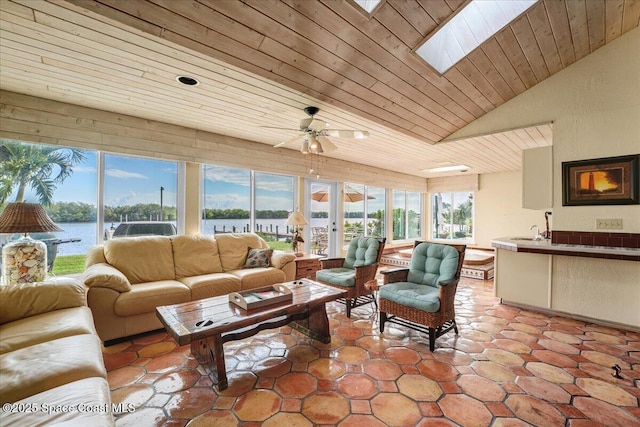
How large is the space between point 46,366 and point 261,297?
1383mm

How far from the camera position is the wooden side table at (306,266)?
441 centimetres

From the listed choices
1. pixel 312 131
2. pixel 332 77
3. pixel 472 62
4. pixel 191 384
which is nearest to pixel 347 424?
pixel 191 384

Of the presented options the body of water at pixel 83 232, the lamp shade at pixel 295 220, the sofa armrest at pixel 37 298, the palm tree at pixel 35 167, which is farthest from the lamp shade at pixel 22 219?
the lamp shade at pixel 295 220

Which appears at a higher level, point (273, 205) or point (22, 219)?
point (273, 205)

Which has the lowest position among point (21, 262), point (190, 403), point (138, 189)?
point (190, 403)

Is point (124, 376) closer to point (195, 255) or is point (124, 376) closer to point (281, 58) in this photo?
point (195, 255)

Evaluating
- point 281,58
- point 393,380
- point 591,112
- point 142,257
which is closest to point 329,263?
point 393,380

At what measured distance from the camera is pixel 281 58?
237cm

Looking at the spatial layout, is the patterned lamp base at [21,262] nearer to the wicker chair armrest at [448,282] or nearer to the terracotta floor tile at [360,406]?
the terracotta floor tile at [360,406]

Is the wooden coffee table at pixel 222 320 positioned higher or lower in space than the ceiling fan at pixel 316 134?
lower

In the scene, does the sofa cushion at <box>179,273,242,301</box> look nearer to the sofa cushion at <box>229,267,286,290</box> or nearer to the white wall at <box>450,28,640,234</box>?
the sofa cushion at <box>229,267,286,290</box>

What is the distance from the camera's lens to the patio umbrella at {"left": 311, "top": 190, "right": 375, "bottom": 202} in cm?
607

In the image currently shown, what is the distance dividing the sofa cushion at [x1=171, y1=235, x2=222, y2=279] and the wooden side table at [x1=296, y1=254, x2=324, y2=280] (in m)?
1.20

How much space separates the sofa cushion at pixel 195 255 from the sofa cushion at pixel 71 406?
2.30 metres
